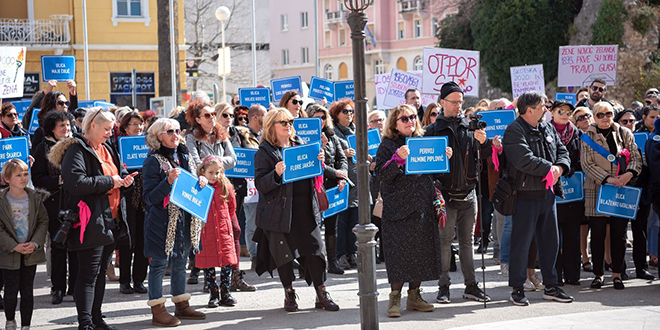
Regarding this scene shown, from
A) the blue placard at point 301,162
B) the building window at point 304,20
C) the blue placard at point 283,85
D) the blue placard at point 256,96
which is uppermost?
the building window at point 304,20

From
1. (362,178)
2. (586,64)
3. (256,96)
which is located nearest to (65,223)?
(362,178)

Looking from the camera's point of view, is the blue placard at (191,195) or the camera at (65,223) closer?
the camera at (65,223)

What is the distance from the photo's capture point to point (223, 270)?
9.02 metres

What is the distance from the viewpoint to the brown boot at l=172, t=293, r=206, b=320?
8367 mm

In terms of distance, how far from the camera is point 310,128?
10797mm

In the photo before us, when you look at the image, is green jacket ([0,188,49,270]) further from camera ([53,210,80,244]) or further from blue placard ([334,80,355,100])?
blue placard ([334,80,355,100])

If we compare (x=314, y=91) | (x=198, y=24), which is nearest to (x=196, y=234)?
(x=314, y=91)

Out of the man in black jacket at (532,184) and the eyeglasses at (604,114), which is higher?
the eyeglasses at (604,114)

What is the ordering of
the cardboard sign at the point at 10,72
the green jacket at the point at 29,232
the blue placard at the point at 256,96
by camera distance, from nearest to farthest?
the green jacket at the point at 29,232 < the cardboard sign at the point at 10,72 < the blue placard at the point at 256,96

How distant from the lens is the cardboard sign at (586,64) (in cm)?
1712

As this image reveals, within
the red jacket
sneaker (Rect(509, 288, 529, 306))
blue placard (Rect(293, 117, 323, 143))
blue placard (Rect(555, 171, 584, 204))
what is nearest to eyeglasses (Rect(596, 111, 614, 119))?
blue placard (Rect(555, 171, 584, 204))

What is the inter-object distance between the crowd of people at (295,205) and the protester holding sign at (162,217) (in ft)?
0.05

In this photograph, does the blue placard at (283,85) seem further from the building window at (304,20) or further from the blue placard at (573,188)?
the building window at (304,20)

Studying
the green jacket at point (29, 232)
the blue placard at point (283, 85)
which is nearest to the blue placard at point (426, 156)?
the green jacket at point (29, 232)
